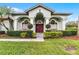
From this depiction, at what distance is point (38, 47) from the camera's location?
5.03m

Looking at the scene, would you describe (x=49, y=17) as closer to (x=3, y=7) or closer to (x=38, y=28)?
(x=38, y=28)

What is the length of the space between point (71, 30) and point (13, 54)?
1287 mm

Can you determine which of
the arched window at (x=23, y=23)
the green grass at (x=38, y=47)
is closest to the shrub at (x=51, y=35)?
the green grass at (x=38, y=47)

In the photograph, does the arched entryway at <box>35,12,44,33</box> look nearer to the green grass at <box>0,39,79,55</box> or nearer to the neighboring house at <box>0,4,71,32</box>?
the neighboring house at <box>0,4,71,32</box>

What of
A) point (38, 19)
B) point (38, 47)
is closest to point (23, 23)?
point (38, 19)

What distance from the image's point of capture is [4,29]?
5141 mm

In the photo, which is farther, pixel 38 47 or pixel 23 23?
pixel 23 23

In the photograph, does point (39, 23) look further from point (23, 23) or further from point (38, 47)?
point (38, 47)

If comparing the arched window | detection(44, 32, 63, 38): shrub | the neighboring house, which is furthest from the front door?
the arched window

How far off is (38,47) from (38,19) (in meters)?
0.59

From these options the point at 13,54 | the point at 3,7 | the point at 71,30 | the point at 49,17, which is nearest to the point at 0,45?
the point at 13,54

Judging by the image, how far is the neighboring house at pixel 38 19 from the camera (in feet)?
16.7

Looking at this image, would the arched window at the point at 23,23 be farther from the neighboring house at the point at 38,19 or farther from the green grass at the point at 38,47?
the green grass at the point at 38,47
